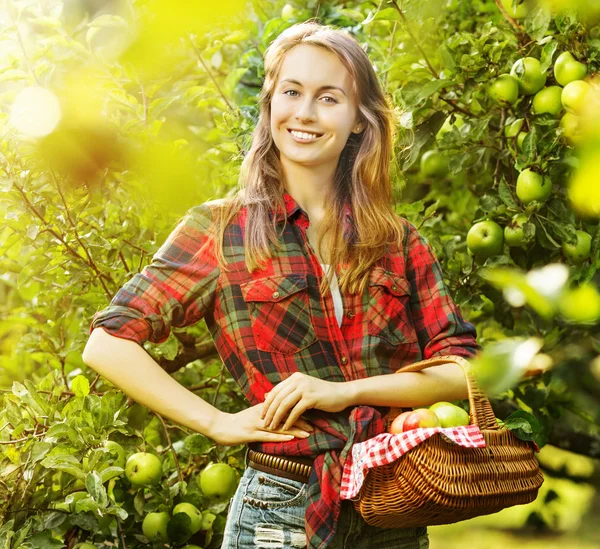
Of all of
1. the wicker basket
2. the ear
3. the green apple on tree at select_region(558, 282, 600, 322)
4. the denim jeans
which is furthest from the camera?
the ear

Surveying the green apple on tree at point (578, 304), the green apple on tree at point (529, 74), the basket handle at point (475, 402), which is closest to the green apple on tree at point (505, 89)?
the green apple on tree at point (529, 74)

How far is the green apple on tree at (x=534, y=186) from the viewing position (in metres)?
2.24

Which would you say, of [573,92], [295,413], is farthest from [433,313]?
[573,92]

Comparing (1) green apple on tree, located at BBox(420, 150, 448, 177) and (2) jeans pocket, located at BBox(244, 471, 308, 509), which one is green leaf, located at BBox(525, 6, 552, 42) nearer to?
(1) green apple on tree, located at BBox(420, 150, 448, 177)

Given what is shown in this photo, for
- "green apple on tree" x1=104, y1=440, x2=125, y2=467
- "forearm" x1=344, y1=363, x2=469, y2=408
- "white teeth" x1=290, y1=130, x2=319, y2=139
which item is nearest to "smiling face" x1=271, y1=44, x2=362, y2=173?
"white teeth" x1=290, y1=130, x2=319, y2=139

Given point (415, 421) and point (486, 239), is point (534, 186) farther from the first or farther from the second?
point (415, 421)

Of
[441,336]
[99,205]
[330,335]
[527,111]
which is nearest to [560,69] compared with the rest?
[527,111]

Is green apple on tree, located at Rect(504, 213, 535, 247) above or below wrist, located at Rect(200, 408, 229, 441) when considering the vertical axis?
above

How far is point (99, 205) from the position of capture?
2330 mm

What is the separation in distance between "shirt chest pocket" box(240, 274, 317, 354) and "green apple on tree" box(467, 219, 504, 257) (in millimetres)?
726

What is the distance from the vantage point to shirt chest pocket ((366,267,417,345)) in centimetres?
182

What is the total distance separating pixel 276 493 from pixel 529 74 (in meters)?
1.31

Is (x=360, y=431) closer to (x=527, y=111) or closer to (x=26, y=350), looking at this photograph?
(x=527, y=111)

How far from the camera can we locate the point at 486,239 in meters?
2.33
